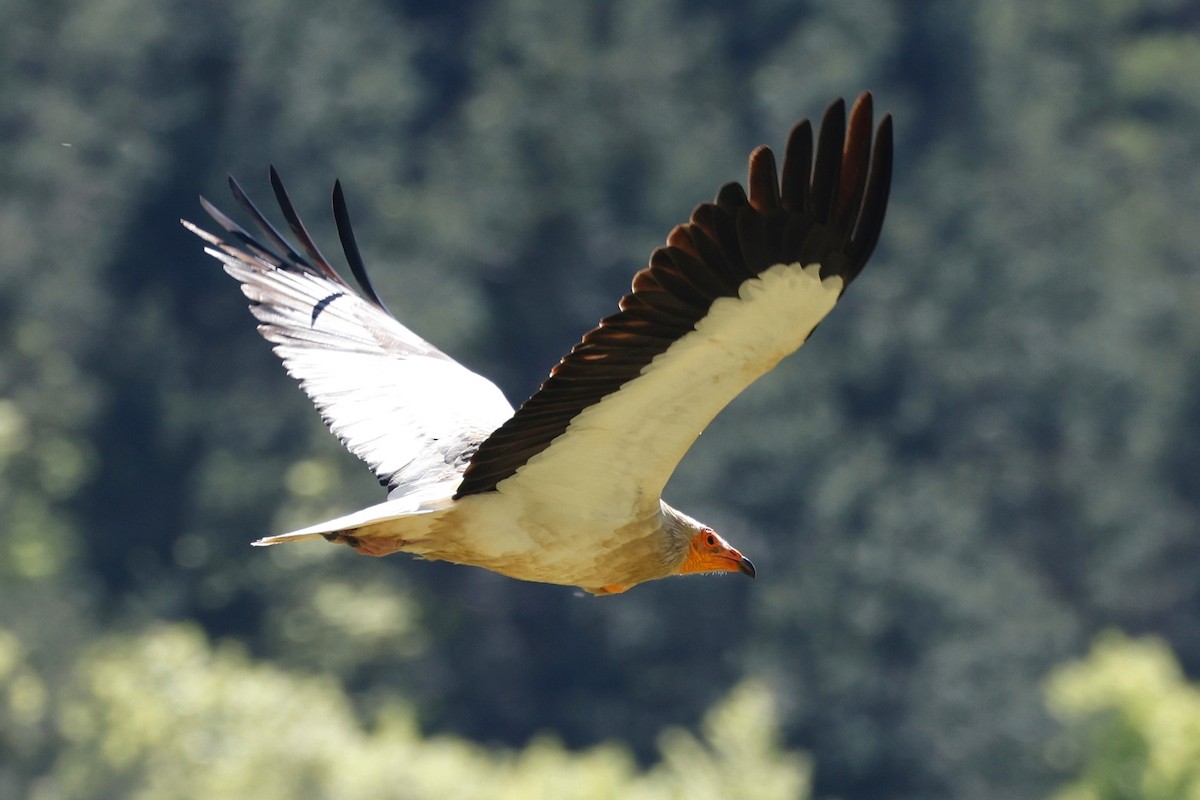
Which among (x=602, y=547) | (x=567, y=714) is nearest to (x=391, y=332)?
(x=602, y=547)

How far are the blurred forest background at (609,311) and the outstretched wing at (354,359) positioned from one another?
29109 mm

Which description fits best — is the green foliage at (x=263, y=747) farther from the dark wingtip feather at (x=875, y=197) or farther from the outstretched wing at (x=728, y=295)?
the dark wingtip feather at (x=875, y=197)

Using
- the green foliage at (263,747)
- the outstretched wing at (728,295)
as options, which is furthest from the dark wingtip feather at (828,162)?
the green foliage at (263,747)

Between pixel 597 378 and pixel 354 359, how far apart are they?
2.39 meters

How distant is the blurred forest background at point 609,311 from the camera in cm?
4041

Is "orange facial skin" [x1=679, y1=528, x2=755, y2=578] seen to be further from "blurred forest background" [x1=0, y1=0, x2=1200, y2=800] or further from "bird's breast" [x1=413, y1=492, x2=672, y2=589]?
"blurred forest background" [x1=0, y1=0, x2=1200, y2=800]

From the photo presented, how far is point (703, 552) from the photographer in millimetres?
7254

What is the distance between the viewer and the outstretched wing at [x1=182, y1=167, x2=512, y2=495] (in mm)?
7699

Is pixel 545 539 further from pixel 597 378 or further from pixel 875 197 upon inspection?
pixel 875 197

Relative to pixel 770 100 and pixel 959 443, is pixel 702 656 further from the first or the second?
pixel 770 100

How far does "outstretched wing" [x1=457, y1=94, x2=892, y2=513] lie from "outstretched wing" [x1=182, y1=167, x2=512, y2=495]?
1.45 metres

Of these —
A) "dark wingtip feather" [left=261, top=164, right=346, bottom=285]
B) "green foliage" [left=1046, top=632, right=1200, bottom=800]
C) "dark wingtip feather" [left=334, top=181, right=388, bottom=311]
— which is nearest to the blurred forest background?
"green foliage" [left=1046, top=632, right=1200, bottom=800]

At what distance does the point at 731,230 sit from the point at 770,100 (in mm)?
34517

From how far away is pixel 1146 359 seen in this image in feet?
143
